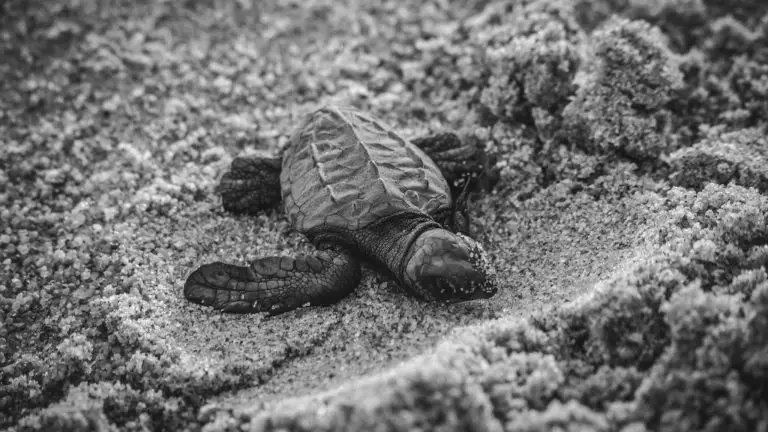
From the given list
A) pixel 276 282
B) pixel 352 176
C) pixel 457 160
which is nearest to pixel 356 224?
pixel 352 176

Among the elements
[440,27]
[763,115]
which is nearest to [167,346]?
[440,27]

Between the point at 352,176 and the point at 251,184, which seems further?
the point at 251,184

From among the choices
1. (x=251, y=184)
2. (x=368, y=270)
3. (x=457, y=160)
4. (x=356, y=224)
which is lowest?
(x=368, y=270)

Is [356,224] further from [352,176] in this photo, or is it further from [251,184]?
[251,184]

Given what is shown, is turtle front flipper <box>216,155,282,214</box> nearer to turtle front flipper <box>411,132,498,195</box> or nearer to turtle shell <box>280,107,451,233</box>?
turtle shell <box>280,107,451,233</box>

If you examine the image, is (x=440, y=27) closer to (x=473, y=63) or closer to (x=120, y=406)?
(x=473, y=63)

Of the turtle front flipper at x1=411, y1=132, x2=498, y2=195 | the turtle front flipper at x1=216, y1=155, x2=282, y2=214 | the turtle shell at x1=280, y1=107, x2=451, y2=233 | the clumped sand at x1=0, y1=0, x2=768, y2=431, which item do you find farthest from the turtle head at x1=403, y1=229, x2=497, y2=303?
the turtle front flipper at x1=216, y1=155, x2=282, y2=214

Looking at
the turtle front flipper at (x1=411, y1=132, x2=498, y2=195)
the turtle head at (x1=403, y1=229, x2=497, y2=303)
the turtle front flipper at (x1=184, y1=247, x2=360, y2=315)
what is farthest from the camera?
the turtle front flipper at (x1=411, y1=132, x2=498, y2=195)
